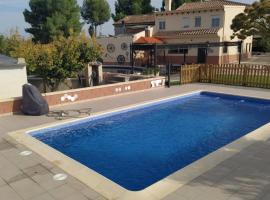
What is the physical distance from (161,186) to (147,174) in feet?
5.54

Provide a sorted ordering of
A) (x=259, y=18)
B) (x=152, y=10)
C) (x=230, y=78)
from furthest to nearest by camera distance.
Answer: (x=152, y=10) < (x=259, y=18) < (x=230, y=78)

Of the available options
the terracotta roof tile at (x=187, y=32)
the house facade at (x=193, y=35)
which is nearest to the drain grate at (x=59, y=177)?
the house facade at (x=193, y=35)

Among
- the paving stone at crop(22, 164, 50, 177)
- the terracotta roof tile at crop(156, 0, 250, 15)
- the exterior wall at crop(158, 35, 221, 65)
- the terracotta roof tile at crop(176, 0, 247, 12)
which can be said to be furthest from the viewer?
the terracotta roof tile at crop(176, 0, 247, 12)

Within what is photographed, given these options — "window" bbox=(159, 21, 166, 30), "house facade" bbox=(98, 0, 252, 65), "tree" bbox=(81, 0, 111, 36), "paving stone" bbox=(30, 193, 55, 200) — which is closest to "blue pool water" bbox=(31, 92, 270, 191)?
"paving stone" bbox=(30, 193, 55, 200)

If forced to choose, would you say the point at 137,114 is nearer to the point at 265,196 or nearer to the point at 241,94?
the point at 241,94

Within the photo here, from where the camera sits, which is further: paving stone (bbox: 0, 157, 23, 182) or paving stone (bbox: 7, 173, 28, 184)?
paving stone (bbox: 0, 157, 23, 182)

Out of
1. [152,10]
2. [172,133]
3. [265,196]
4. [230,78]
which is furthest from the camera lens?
[152,10]

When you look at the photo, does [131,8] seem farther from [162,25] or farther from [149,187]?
[149,187]

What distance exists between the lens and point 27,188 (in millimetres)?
6883

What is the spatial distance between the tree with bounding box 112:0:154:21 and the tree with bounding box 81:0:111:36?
7.15ft

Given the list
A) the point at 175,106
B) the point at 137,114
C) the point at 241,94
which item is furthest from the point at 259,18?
the point at 137,114

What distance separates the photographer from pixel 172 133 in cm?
1243

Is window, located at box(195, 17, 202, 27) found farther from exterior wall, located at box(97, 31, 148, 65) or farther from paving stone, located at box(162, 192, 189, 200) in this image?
paving stone, located at box(162, 192, 189, 200)

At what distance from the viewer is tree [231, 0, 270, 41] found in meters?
28.3
